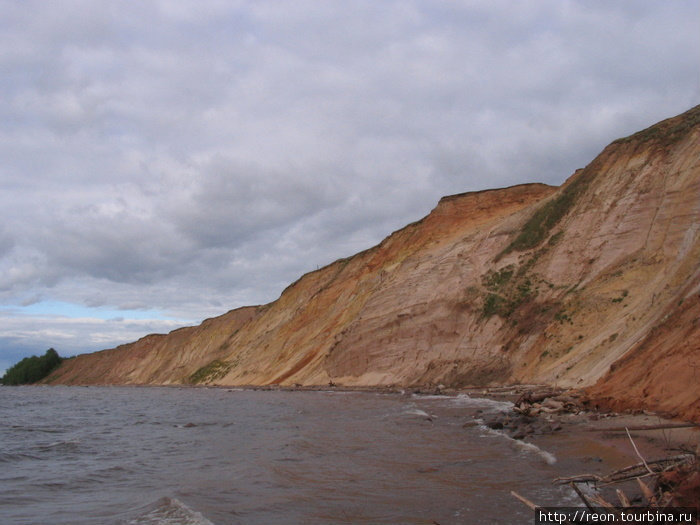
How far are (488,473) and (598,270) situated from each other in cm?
1913

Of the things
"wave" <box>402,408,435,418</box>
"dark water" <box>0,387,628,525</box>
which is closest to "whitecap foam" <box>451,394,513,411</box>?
"dark water" <box>0,387,628,525</box>

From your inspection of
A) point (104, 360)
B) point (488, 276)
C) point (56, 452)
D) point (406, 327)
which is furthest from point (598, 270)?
point (104, 360)

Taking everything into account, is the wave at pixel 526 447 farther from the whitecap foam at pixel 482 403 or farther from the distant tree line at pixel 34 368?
the distant tree line at pixel 34 368

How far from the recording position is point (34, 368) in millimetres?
118000

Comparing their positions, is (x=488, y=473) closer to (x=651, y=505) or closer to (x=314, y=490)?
(x=314, y=490)

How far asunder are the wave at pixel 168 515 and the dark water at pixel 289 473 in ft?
0.07

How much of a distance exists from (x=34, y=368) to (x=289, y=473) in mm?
126723

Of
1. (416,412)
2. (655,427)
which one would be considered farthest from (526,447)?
(416,412)

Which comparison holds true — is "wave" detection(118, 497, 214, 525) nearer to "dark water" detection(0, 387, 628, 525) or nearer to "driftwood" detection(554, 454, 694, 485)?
"dark water" detection(0, 387, 628, 525)

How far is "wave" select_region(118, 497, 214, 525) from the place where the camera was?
7101 mm

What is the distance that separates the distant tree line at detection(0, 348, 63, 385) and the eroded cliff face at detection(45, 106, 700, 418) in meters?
86.9

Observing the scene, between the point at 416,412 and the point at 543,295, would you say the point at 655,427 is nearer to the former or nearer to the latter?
the point at 416,412

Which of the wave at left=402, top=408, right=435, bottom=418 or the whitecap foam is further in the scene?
the whitecap foam

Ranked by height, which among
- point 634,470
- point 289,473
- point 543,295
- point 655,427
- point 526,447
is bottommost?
point 526,447
